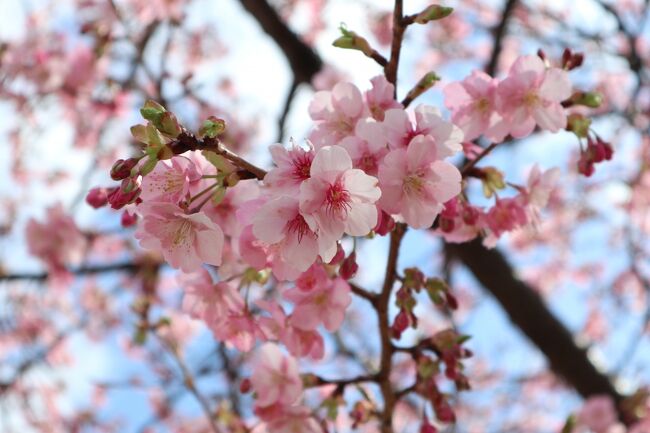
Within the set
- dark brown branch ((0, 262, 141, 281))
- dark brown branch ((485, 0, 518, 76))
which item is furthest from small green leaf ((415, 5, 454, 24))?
dark brown branch ((0, 262, 141, 281))

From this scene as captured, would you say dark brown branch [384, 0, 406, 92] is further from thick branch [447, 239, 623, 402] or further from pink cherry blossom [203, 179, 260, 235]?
thick branch [447, 239, 623, 402]

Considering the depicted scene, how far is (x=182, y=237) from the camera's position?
1.08 m

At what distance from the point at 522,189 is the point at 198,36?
206 inches

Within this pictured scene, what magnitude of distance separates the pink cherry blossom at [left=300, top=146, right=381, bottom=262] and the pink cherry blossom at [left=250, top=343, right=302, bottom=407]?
1.84ft

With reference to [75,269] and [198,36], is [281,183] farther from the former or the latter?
[198,36]

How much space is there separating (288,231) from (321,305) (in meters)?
0.33

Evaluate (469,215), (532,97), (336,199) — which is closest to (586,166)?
(532,97)

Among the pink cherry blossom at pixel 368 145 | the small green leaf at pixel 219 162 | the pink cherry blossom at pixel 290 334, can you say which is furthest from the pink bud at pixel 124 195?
the pink cherry blossom at pixel 290 334

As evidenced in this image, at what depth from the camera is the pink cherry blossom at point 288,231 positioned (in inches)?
38.4

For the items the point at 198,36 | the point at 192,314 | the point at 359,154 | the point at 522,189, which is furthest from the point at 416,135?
the point at 198,36

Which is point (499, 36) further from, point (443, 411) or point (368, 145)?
point (368, 145)

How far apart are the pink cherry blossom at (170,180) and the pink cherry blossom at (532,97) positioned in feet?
2.13

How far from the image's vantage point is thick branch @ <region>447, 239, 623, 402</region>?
11.5 feet

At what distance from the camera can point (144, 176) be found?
99cm
